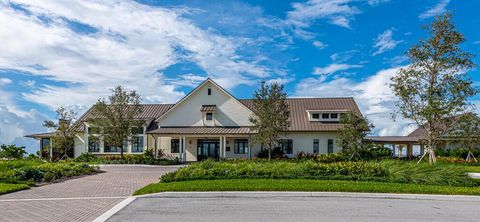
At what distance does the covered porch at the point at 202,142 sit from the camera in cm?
3142

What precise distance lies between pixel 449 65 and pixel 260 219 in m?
19.7

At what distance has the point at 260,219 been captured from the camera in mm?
8484

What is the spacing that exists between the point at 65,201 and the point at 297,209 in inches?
260

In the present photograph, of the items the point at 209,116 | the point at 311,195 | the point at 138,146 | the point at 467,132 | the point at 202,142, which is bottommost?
the point at 311,195

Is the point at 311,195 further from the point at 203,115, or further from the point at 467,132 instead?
the point at 203,115

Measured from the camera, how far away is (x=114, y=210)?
9.42 m

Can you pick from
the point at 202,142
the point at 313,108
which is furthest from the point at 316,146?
the point at 202,142

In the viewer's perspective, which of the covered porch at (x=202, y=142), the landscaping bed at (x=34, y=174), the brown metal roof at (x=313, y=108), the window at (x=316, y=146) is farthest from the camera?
the brown metal roof at (x=313, y=108)

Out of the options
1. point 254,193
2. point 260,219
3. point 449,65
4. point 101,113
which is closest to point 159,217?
point 260,219

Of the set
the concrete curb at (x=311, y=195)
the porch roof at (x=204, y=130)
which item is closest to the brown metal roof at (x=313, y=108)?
the porch roof at (x=204, y=130)

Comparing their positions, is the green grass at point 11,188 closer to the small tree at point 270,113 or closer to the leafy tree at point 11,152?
the small tree at point 270,113

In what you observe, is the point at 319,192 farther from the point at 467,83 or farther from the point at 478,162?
the point at 478,162

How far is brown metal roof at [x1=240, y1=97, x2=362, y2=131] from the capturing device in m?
33.2

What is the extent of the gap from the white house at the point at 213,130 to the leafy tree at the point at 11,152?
175 inches
